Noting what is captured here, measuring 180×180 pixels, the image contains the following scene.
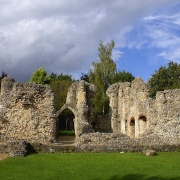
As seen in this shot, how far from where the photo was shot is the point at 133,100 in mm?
32281

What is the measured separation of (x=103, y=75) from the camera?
44.6 meters

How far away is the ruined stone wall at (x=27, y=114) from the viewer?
20688mm

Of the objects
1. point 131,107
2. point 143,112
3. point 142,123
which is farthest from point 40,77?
point 143,112

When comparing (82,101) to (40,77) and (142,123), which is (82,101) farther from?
(40,77)

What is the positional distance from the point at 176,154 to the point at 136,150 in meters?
2.19

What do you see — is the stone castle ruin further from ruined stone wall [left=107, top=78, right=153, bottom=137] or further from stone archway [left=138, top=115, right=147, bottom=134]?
stone archway [left=138, top=115, right=147, bottom=134]

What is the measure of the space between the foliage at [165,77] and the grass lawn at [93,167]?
113 ft

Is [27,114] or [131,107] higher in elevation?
[131,107]

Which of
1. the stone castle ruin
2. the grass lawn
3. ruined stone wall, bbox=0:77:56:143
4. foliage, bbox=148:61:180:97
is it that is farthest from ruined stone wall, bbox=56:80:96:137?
foliage, bbox=148:61:180:97

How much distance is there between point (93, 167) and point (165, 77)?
40.1 meters

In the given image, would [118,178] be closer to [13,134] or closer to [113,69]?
[13,134]

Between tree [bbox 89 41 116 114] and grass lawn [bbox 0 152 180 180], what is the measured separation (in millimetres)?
26619

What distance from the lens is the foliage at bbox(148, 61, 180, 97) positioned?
166 ft

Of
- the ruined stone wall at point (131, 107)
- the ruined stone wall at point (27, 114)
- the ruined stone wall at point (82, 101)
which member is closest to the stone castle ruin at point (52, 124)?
the ruined stone wall at point (27, 114)
